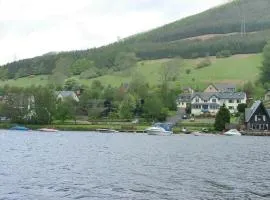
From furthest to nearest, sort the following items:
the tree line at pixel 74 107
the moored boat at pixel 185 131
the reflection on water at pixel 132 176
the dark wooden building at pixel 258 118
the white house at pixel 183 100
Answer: the white house at pixel 183 100
the tree line at pixel 74 107
the dark wooden building at pixel 258 118
the moored boat at pixel 185 131
the reflection on water at pixel 132 176

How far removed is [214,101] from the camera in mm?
195750

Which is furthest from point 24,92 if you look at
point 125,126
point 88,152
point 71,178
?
point 71,178

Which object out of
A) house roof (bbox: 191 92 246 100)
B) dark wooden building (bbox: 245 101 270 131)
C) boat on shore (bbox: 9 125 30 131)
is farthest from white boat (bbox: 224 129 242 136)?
house roof (bbox: 191 92 246 100)

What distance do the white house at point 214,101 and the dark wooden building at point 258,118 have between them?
3525 centimetres

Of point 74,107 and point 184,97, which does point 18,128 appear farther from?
point 184,97

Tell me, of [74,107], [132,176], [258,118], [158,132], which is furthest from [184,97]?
[132,176]

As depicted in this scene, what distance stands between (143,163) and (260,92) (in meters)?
141

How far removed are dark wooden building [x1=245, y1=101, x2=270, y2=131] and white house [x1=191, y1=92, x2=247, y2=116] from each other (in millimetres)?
35251

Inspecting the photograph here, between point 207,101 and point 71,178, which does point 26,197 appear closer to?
point 71,178

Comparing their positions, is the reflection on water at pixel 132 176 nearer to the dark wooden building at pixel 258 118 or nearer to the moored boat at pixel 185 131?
the moored boat at pixel 185 131

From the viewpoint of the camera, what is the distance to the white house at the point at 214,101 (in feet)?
626

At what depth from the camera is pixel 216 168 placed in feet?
171

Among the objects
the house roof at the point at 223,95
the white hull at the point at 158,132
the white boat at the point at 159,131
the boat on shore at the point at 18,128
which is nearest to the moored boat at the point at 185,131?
the white boat at the point at 159,131

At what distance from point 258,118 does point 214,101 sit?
4395cm
